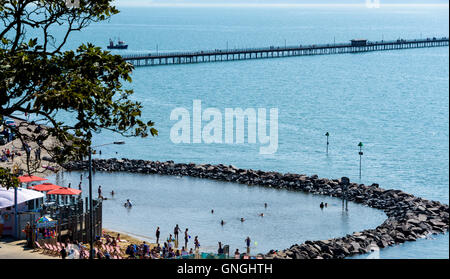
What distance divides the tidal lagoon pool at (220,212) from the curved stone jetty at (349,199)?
1.35 metres

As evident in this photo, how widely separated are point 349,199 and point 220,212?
38.4 ft

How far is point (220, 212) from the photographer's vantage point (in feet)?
171

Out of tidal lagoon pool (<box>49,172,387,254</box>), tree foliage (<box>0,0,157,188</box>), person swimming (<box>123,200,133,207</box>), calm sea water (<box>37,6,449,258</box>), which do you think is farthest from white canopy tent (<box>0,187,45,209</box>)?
tree foliage (<box>0,0,157,188</box>)

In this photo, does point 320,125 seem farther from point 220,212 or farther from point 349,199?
point 220,212

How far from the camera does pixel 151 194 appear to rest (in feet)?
189

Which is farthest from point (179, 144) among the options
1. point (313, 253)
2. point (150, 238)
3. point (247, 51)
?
point (247, 51)

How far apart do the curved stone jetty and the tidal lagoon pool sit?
1349mm

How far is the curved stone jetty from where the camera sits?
4125cm

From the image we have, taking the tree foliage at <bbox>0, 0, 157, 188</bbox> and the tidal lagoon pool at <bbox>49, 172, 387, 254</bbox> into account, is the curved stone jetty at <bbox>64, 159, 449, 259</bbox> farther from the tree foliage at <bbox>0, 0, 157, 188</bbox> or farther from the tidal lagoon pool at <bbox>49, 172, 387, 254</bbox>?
the tree foliage at <bbox>0, 0, 157, 188</bbox>

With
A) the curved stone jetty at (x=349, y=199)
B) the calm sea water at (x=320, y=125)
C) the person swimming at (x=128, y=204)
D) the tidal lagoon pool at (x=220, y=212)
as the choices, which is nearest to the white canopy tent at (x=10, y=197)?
the tidal lagoon pool at (x=220, y=212)

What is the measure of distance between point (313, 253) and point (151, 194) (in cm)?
2106

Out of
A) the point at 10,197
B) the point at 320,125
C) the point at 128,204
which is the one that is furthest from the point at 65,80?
the point at 320,125

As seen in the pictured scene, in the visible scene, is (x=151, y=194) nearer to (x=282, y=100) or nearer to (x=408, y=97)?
(x=282, y=100)
